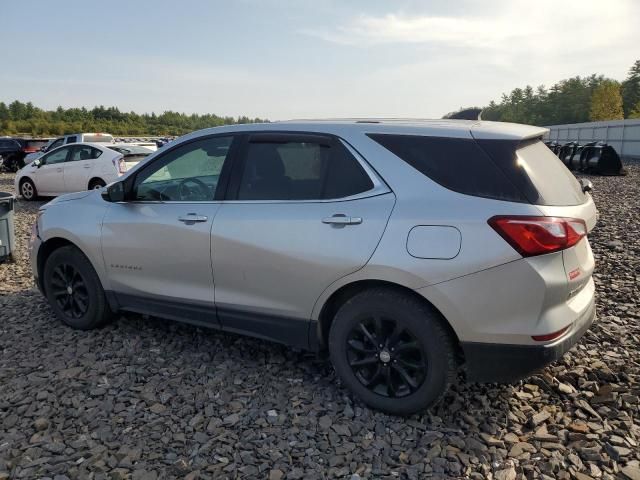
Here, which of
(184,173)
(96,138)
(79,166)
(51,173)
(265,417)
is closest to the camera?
(265,417)

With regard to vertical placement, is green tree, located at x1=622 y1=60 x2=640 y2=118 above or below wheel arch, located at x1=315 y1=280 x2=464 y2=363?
above

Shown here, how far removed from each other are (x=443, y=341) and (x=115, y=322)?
3.06 metres

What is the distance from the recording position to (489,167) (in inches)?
113

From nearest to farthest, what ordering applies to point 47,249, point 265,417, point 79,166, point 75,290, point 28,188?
point 265,417
point 75,290
point 47,249
point 79,166
point 28,188

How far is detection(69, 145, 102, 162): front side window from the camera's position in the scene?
520 inches

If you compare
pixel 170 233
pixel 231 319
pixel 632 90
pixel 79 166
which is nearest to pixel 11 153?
pixel 79 166

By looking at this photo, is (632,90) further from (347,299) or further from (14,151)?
(347,299)

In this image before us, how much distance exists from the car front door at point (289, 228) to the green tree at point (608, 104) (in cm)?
8379

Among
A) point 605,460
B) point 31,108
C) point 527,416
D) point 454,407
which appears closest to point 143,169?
point 454,407

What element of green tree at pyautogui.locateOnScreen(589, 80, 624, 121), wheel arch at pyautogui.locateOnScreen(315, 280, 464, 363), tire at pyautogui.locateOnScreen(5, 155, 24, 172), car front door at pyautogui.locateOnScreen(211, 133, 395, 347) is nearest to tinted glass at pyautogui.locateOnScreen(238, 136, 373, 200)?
car front door at pyautogui.locateOnScreen(211, 133, 395, 347)

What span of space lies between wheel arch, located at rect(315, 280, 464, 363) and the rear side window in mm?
626

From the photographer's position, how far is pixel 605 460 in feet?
9.01

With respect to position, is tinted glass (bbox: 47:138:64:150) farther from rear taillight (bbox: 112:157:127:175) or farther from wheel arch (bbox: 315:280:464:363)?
wheel arch (bbox: 315:280:464:363)

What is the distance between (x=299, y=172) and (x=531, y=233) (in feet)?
4.85
